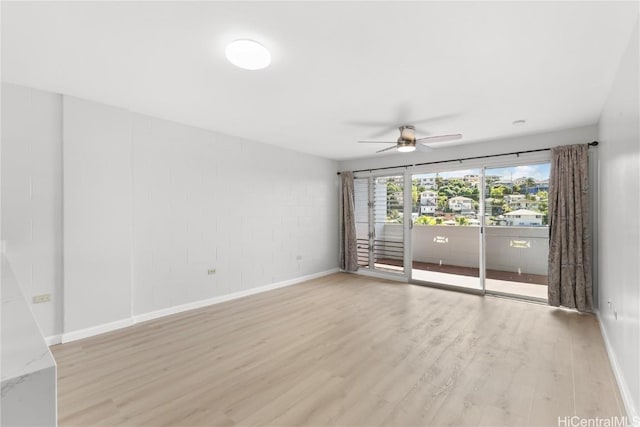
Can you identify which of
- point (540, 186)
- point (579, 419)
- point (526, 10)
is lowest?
point (579, 419)

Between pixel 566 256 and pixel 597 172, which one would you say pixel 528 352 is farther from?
pixel 597 172

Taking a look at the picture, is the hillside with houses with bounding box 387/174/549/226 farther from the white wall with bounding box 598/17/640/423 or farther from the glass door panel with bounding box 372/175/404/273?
the white wall with bounding box 598/17/640/423

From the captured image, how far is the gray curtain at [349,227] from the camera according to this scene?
6426 millimetres

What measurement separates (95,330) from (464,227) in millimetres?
6457

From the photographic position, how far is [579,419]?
1.89 m

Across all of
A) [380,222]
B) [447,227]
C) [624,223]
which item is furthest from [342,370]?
[447,227]

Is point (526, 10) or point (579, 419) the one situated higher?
point (526, 10)

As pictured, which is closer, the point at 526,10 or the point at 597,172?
the point at 526,10

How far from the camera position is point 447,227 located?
21.3ft

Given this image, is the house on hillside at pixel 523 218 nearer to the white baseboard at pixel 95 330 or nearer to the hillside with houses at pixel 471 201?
the hillside with houses at pixel 471 201

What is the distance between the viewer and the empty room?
187 centimetres

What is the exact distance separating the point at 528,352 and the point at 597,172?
2.62m

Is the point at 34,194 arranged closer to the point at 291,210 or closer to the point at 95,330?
the point at 95,330

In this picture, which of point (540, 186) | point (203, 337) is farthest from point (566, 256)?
point (203, 337)
